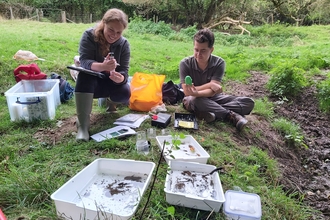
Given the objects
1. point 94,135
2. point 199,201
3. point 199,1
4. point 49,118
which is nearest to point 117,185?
point 199,201

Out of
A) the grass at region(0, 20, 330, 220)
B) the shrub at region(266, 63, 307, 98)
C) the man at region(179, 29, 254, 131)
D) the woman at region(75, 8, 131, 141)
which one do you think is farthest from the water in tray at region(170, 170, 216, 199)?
the shrub at region(266, 63, 307, 98)

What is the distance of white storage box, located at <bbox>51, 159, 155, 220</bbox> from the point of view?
1.38m

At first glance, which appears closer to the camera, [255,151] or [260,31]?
[255,151]

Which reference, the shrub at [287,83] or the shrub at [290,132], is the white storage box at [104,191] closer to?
the shrub at [290,132]

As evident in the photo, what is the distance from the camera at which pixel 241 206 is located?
61.9 inches

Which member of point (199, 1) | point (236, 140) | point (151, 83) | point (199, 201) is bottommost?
point (236, 140)

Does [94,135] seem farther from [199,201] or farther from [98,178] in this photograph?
[199,201]

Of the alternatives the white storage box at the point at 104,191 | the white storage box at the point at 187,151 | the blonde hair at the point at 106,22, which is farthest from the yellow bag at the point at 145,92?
the white storage box at the point at 104,191

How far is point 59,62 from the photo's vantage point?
4.75 meters

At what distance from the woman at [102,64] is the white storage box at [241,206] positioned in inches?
56.6

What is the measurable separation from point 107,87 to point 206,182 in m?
1.60

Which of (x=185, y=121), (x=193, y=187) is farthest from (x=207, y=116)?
(x=193, y=187)

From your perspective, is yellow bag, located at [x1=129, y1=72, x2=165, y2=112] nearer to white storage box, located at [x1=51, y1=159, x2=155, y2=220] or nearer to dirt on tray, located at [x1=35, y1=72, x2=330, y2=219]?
dirt on tray, located at [x1=35, y1=72, x2=330, y2=219]

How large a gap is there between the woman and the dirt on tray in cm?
32
